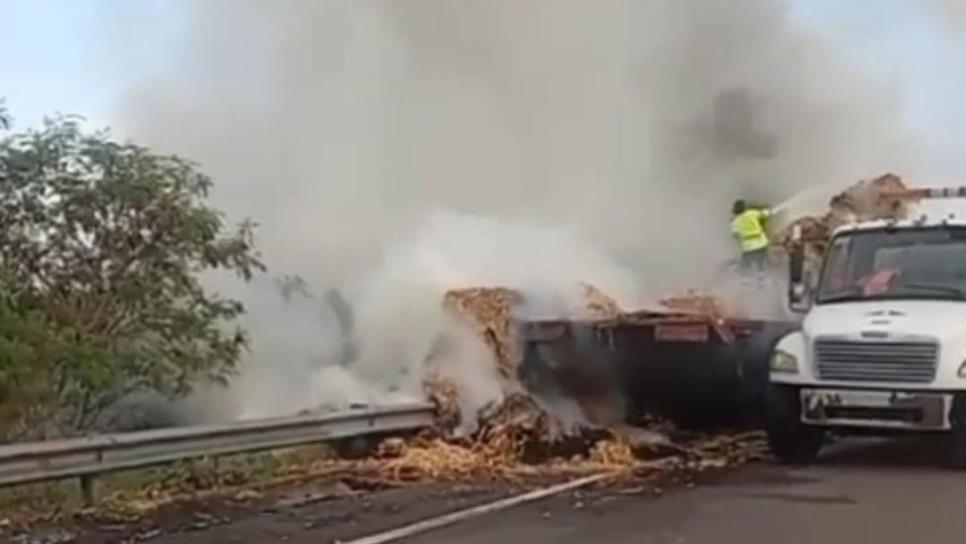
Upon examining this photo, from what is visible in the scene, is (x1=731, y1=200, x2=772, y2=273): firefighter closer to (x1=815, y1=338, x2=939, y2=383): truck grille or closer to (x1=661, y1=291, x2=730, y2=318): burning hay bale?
(x1=661, y1=291, x2=730, y2=318): burning hay bale

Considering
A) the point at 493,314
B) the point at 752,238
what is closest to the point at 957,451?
the point at 493,314

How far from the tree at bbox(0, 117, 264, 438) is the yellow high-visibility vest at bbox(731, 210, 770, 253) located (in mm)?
5877

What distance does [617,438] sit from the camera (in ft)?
46.1

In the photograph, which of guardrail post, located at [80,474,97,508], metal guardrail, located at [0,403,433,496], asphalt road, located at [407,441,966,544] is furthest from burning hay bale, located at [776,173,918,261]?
guardrail post, located at [80,474,97,508]

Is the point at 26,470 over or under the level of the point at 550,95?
under

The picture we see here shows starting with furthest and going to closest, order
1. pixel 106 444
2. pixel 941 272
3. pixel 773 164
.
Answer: pixel 773 164 → pixel 941 272 → pixel 106 444

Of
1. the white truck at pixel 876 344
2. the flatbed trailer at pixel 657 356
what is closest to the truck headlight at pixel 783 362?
the white truck at pixel 876 344

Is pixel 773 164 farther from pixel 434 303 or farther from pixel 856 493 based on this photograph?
pixel 856 493

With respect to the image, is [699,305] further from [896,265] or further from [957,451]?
[957,451]

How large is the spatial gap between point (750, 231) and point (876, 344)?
418 centimetres

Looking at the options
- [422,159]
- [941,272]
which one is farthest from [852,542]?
[422,159]

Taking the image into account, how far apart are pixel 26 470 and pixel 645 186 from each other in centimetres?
1236

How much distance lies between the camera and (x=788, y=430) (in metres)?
13.2

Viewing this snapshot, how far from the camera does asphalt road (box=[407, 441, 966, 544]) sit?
9422 millimetres
